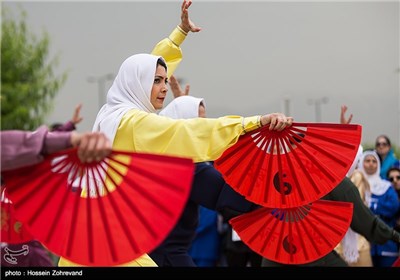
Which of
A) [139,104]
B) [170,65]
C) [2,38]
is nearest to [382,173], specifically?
[170,65]

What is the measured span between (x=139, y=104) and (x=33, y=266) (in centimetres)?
223

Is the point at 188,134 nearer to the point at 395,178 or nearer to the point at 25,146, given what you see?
the point at 25,146

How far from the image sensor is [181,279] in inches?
236

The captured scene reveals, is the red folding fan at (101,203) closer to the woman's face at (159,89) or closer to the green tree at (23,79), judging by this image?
the woman's face at (159,89)

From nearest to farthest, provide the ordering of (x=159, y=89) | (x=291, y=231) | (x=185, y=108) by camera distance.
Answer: (x=159, y=89) → (x=291, y=231) → (x=185, y=108)

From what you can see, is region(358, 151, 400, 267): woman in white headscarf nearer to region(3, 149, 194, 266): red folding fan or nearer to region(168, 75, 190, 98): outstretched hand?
region(168, 75, 190, 98): outstretched hand

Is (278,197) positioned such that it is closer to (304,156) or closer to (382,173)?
(304,156)

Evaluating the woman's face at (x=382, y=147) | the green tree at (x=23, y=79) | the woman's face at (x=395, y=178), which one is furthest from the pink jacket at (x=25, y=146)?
the green tree at (x=23, y=79)

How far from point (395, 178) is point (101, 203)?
6056mm

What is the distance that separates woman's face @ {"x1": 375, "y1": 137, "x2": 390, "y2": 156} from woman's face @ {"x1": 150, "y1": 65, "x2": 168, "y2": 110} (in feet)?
18.6

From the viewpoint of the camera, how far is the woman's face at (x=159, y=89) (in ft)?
17.4

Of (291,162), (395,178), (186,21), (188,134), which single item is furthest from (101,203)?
(395,178)

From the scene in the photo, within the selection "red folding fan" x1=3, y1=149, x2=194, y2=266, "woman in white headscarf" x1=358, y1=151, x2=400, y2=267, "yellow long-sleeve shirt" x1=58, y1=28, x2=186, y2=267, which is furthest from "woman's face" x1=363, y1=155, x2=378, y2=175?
"red folding fan" x1=3, y1=149, x2=194, y2=266

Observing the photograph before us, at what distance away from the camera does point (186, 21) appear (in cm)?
607
